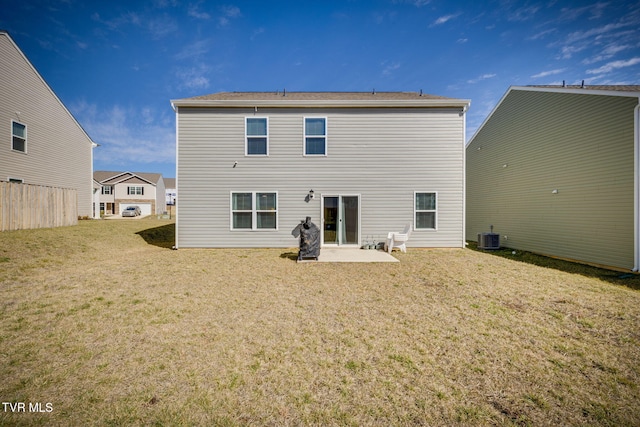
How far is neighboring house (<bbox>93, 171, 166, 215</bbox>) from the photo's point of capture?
36812 mm

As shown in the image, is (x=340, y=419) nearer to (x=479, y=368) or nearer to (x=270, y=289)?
(x=479, y=368)

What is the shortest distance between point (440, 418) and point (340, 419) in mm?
876

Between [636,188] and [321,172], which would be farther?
[321,172]

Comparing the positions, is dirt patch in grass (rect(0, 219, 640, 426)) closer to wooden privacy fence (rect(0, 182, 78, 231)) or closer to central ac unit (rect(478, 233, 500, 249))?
central ac unit (rect(478, 233, 500, 249))

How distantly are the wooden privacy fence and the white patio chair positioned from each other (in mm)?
15030

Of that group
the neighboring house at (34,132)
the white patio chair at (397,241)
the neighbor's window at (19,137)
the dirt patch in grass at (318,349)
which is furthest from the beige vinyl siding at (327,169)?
the neighbor's window at (19,137)

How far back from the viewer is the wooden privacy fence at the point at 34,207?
9758 mm

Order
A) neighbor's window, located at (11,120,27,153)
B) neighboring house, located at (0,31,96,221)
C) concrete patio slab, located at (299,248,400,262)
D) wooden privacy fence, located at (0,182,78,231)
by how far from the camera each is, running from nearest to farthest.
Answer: concrete patio slab, located at (299,248,400,262) → wooden privacy fence, located at (0,182,78,231) → neighboring house, located at (0,31,96,221) → neighbor's window, located at (11,120,27,153)

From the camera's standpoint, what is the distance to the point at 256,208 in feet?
33.9

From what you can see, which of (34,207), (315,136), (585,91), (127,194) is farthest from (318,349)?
(127,194)

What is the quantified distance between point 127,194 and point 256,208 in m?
37.6

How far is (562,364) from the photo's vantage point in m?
2.93

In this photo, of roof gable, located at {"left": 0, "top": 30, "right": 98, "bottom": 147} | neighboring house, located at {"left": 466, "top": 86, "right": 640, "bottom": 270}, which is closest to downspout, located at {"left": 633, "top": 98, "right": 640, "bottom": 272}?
neighboring house, located at {"left": 466, "top": 86, "right": 640, "bottom": 270}

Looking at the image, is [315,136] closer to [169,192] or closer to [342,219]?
[342,219]
